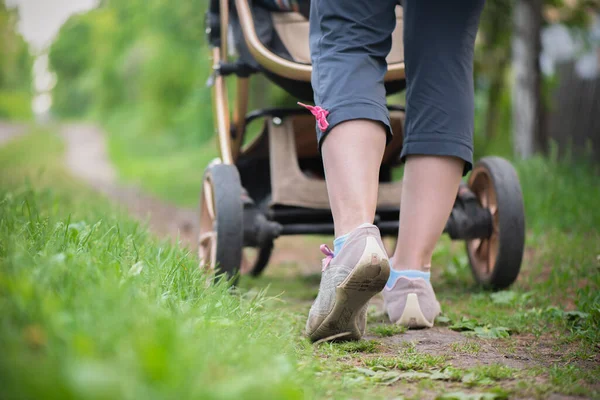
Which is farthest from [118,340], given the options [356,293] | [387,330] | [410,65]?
[410,65]

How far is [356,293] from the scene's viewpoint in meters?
1.59

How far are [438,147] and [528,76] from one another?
501 centimetres

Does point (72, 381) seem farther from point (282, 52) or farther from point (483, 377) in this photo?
point (282, 52)

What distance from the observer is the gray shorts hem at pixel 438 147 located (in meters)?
1.96

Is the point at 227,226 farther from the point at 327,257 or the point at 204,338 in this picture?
the point at 204,338

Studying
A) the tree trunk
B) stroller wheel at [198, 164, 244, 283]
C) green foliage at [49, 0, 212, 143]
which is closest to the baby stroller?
stroller wheel at [198, 164, 244, 283]

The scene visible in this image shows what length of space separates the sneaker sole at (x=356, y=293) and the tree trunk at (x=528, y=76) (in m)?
5.18

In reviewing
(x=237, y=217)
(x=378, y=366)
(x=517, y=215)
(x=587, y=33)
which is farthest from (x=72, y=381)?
(x=587, y=33)

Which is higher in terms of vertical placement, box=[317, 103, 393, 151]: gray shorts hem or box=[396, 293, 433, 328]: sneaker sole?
box=[317, 103, 393, 151]: gray shorts hem

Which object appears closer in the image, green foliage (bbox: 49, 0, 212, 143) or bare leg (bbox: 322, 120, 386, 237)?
bare leg (bbox: 322, 120, 386, 237)

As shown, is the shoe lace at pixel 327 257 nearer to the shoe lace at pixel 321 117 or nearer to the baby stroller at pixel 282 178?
the shoe lace at pixel 321 117

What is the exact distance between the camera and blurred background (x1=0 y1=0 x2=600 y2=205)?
659 cm

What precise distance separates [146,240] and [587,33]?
Result: 683 cm

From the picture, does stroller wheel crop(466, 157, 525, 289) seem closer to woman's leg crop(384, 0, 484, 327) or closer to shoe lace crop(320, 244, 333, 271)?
woman's leg crop(384, 0, 484, 327)
